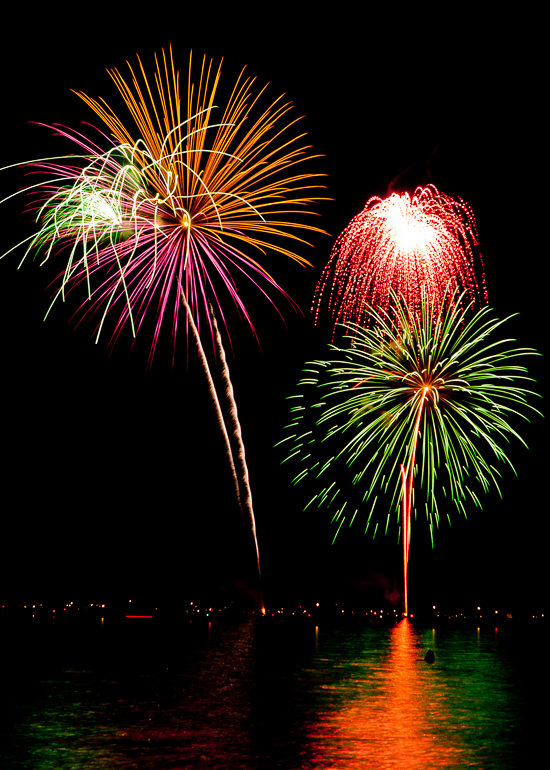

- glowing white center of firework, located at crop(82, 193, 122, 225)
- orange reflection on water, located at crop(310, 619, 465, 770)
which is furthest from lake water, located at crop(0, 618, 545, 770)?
glowing white center of firework, located at crop(82, 193, 122, 225)

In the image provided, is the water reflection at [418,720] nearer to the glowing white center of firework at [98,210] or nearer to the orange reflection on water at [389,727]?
the orange reflection on water at [389,727]

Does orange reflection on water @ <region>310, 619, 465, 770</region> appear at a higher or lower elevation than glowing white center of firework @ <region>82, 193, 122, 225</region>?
lower

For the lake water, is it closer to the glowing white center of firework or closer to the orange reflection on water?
the orange reflection on water

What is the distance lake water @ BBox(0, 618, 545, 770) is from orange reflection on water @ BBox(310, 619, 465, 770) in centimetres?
4

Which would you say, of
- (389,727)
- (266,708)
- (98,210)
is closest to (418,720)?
(389,727)

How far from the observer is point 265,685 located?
3044 cm

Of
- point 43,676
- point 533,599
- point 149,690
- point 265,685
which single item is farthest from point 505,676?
point 533,599

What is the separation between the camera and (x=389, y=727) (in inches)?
822

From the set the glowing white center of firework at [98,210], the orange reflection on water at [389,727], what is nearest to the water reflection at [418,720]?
the orange reflection on water at [389,727]

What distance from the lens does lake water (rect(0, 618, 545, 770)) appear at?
16.8m

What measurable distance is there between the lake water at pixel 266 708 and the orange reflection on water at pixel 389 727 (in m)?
0.04

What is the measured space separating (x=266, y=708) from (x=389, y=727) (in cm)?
427

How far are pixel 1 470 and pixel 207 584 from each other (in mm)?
23046

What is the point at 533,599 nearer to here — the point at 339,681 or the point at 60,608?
the point at 60,608
